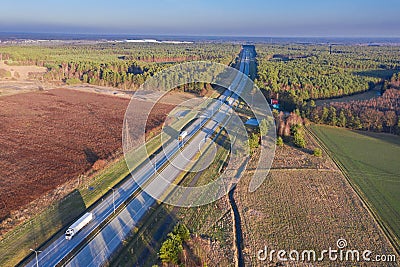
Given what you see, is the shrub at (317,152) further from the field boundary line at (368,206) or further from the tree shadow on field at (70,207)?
the tree shadow on field at (70,207)

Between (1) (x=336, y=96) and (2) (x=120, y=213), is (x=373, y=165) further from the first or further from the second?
(1) (x=336, y=96)

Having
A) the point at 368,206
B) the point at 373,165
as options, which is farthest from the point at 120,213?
the point at 373,165

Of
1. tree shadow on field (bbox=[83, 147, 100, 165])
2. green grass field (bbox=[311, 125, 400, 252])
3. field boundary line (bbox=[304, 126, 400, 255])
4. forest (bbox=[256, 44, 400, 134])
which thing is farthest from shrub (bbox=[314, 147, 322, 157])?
tree shadow on field (bbox=[83, 147, 100, 165])

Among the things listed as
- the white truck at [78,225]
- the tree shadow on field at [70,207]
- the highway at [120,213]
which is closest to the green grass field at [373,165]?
the highway at [120,213]

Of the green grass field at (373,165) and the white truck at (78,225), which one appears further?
the green grass field at (373,165)

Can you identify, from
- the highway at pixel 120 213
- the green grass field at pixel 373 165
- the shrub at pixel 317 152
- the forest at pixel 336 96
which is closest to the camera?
the highway at pixel 120 213

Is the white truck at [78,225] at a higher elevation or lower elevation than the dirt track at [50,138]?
higher

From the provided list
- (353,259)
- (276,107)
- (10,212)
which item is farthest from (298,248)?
(276,107)
